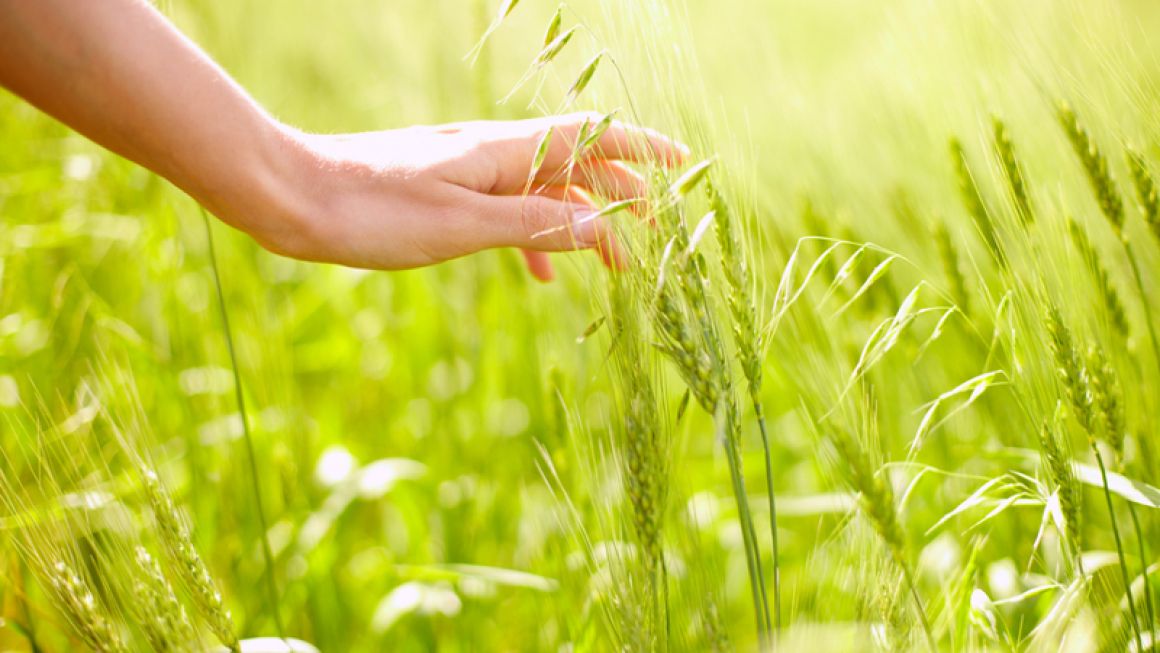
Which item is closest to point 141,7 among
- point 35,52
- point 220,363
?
point 35,52

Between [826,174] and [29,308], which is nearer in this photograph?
[826,174]

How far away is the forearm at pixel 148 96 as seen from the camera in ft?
2.77

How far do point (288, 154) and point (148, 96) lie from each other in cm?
15

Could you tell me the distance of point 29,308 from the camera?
1949 mm

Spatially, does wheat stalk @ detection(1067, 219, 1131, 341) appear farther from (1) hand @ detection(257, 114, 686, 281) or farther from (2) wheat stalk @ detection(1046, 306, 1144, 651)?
(1) hand @ detection(257, 114, 686, 281)

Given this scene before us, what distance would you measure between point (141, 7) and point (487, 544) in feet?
3.99

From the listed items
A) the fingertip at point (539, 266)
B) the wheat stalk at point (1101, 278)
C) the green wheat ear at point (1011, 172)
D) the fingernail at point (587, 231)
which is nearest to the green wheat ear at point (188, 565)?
the fingernail at point (587, 231)

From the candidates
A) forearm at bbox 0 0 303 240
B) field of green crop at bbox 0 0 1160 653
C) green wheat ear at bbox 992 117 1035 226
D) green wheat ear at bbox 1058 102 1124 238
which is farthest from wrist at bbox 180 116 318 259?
green wheat ear at bbox 1058 102 1124 238

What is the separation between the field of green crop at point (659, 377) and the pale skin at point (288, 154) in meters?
0.09

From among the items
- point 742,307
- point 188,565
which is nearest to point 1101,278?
point 742,307

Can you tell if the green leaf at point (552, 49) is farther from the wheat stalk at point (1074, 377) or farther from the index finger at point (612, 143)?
the wheat stalk at point (1074, 377)

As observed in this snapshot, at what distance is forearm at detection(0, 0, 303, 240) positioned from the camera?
845mm

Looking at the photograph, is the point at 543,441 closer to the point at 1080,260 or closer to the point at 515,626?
the point at 515,626

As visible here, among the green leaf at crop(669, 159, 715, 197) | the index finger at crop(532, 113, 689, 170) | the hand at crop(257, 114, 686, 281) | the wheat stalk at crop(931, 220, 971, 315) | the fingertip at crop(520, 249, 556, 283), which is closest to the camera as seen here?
the green leaf at crop(669, 159, 715, 197)
